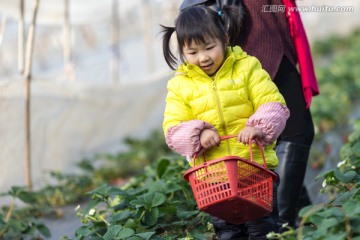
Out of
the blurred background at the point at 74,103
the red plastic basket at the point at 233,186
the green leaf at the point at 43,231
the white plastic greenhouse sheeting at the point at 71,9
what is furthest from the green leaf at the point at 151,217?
the white plastic greenhouse sheeting at the point at 71,9

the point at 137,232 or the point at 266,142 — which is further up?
the point at 266,142

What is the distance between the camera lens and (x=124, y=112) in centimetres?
839

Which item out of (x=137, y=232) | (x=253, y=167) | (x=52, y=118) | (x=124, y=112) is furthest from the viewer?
(x=124, y=112)

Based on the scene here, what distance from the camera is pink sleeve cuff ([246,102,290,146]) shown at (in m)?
2.81

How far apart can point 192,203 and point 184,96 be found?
0.96m

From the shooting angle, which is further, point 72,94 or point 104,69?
point 104,69

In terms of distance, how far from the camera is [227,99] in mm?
2967

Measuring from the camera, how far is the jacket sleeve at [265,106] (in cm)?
281

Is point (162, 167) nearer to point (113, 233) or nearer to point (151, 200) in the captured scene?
point (151, 200)

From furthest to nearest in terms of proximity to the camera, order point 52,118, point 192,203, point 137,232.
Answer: point 52,118 < point 192,203 < point 137,232

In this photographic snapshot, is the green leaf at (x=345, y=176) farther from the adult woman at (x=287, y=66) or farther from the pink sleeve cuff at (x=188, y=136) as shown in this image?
the pink sleeve cuff at (x=188, y=136)

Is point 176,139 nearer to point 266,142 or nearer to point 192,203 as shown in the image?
Answer: point 266,142

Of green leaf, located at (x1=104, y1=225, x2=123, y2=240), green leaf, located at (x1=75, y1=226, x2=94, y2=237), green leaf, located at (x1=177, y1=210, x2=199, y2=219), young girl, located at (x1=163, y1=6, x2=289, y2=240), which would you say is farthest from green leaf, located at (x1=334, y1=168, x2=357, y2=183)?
green leaf, located at (x1=75, y1=226, x2=94, y2=237)

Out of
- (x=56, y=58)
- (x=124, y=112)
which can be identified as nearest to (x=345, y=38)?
(x=56, y=58)
